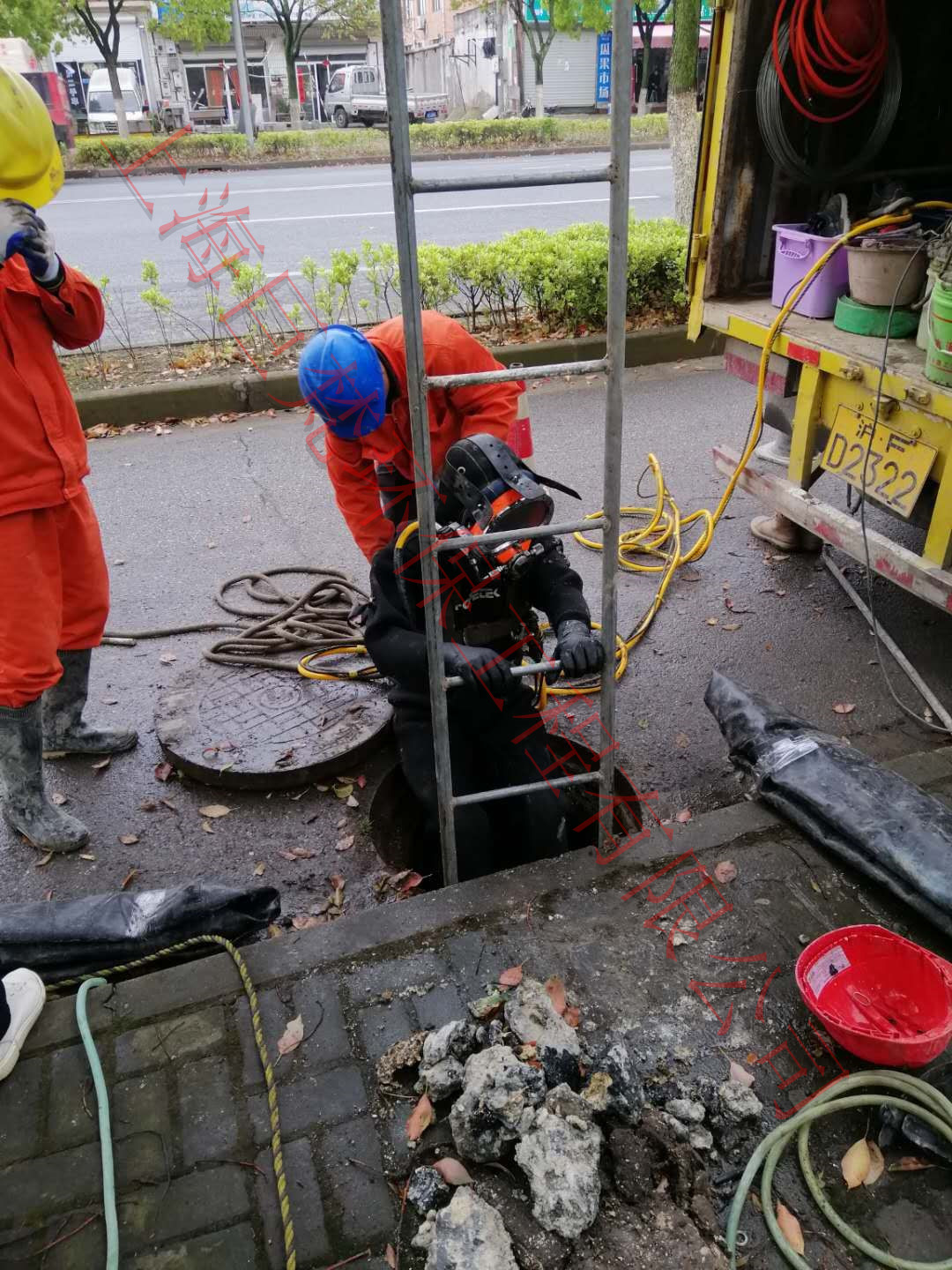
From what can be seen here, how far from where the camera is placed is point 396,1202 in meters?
1.88

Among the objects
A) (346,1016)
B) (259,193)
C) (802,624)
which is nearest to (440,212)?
(259,193)

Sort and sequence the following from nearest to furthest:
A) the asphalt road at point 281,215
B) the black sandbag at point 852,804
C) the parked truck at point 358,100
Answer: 1. the black sandbag at point 852,804
2. the asphalt road at point 281,215
3. the parked truck at point 358,100

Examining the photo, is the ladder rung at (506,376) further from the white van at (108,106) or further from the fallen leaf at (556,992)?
the white van at (108,106)

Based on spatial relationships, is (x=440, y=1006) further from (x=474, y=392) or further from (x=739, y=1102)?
(x=474, y=392)

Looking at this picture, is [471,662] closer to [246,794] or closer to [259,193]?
[246,794]

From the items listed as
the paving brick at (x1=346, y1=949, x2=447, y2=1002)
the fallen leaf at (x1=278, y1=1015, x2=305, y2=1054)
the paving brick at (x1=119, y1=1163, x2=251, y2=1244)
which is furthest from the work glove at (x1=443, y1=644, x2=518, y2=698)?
the paving brick at (x1=119, y1=1163, x2=251, y2=1244)

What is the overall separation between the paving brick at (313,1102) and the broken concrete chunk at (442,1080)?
15cm

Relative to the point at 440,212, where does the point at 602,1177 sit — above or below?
below

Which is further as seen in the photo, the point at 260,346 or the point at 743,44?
the point at 260,346

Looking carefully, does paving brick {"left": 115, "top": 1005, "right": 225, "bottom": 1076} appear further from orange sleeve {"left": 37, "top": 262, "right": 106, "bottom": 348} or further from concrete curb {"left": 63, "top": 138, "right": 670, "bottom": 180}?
concrete curb {"left": 63, "top": 138, "right": 670, "bottom": 180}

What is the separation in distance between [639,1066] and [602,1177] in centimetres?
27

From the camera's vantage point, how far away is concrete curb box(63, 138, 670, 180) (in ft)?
66.6

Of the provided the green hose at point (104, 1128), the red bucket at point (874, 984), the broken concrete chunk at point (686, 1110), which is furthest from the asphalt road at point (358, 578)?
the broken concrete chunk at point (686, 1110)

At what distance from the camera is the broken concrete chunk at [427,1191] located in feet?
6.05
